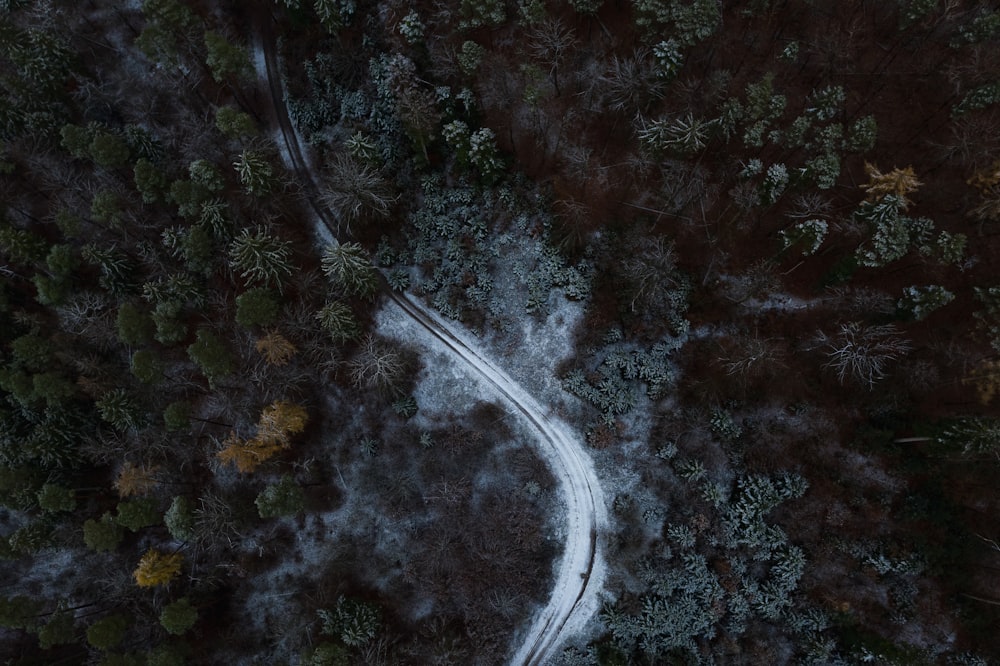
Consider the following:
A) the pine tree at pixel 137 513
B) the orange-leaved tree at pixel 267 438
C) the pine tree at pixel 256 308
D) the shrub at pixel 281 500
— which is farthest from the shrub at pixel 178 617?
the pine tree at pixel 256 308

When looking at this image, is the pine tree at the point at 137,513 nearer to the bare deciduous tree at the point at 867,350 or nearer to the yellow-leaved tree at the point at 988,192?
the bare deciduous tree at the point at 867,350

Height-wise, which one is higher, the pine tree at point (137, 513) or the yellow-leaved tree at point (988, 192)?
the yellow-leaved tree at point (988, 192)

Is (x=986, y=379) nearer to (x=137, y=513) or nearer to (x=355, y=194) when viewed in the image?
(x=355, y=194)

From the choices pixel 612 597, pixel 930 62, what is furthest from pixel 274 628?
pixel 930 62

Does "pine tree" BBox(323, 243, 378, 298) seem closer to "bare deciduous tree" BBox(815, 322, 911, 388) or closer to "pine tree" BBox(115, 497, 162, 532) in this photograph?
"pine tree" BBox(115, 497, 162, 532)

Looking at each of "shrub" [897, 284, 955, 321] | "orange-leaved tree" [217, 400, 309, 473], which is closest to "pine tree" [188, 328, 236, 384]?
"orange-leaved tree" [217, 400, 309, 473]
